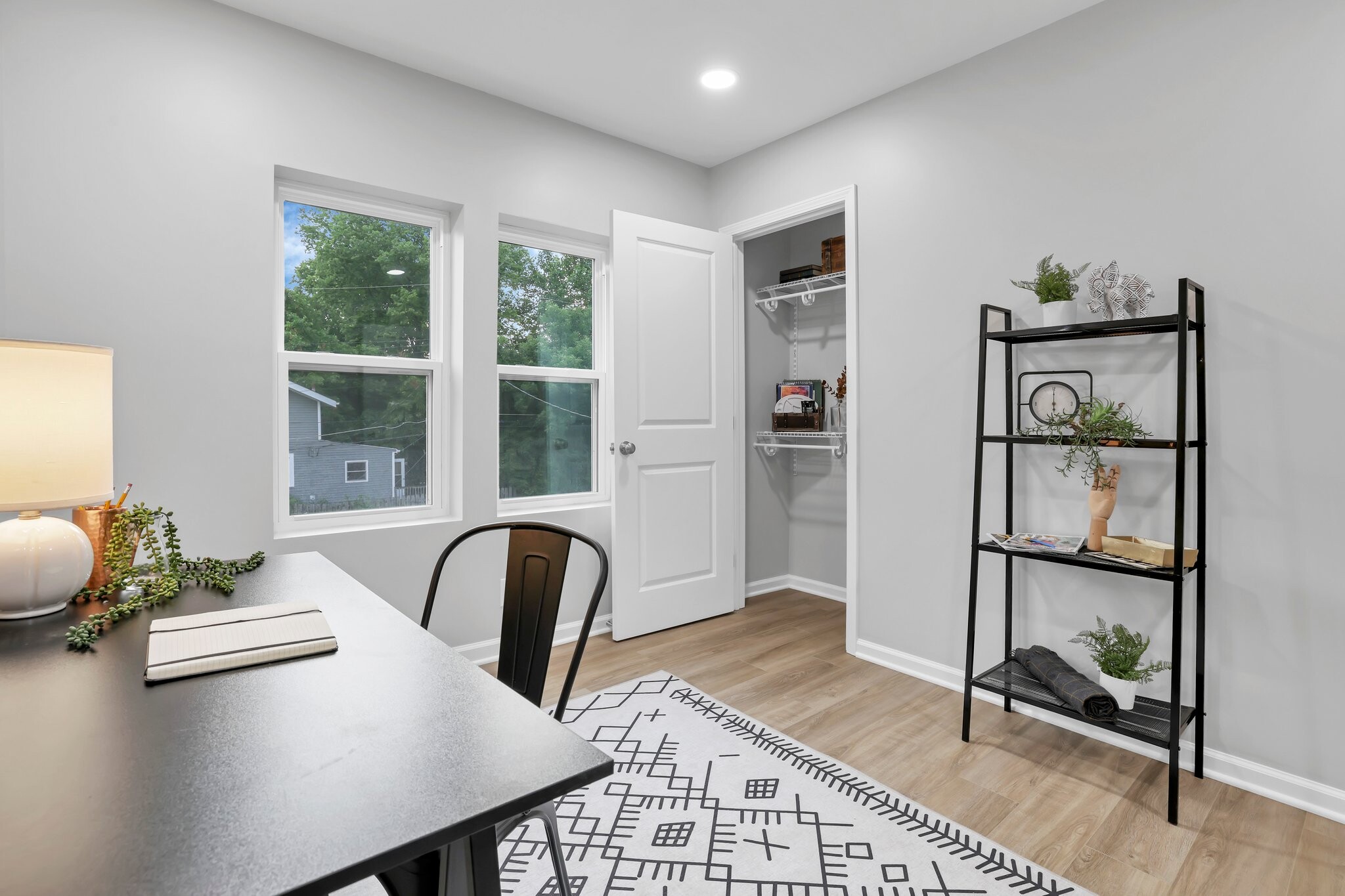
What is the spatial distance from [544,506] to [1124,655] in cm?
243

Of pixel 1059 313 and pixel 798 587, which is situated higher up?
pixel 1059 313

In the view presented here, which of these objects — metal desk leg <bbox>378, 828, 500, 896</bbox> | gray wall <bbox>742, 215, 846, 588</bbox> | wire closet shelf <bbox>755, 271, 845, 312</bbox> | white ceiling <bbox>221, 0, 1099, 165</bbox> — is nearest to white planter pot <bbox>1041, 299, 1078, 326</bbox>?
white ceiling <bbox>221, 0, 1099, 165</bbox>

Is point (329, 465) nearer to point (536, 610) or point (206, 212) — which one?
point (206, 212)

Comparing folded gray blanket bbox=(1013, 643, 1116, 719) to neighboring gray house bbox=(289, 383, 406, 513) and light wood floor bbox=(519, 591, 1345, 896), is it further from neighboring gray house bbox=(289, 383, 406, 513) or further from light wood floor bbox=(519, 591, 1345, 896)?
neighboring gray house bbox=(289, 383, 406, 513)

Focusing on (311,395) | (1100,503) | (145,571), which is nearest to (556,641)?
(311,395)

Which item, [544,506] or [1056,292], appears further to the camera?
[544,506]

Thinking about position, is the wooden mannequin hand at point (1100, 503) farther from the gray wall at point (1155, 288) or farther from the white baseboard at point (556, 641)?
the white baseboard at point (556, 641)

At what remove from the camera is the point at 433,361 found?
3.05 metres

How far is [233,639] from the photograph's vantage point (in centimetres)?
112

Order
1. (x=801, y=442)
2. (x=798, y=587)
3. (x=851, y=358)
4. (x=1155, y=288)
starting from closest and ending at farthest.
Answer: (x=1155, y=288)
(x=851, y=358)
(x=801, y=442)
(x=798, y=587)

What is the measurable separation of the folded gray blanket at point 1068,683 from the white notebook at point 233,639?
212cm

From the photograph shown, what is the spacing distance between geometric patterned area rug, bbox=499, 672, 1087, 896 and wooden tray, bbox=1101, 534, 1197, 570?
0.95m

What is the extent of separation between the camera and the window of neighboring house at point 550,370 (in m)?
3.31

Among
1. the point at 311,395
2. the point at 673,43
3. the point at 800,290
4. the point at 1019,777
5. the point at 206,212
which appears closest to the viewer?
the point at 1019,777
